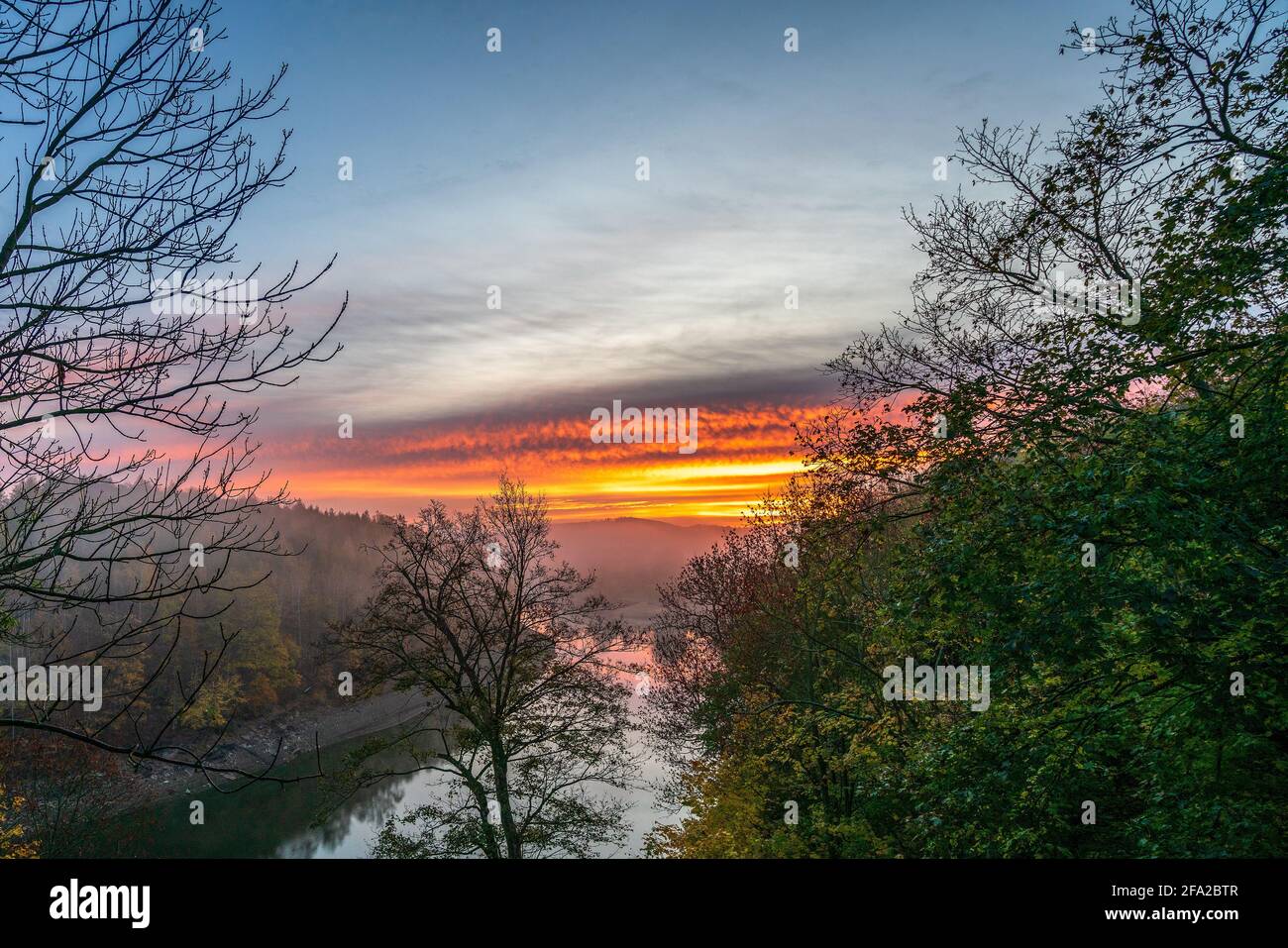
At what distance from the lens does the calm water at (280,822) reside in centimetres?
2866

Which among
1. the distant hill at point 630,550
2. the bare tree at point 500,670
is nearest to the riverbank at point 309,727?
the bare tree at point 500,670

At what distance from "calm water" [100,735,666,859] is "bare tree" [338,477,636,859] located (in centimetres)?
852

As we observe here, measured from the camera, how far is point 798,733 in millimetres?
15336

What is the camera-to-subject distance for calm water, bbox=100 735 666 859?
94.0 ft

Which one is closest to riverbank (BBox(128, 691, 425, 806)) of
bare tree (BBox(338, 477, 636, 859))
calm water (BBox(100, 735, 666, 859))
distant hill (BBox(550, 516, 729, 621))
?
calm water (BBox(100, 735, 666, 859))

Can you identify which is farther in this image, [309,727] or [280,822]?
[309,727]

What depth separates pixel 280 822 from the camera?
33844mm

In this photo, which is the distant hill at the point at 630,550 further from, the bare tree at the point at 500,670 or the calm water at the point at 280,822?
the bare tree at the point at 500,670

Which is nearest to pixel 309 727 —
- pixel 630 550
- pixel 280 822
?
pixel 280 822

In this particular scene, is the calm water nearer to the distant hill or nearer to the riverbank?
the riverbank

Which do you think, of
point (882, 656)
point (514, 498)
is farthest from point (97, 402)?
point (882, 656)

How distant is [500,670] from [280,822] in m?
24.8

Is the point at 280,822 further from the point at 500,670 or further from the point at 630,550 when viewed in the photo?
the point at 630,550
